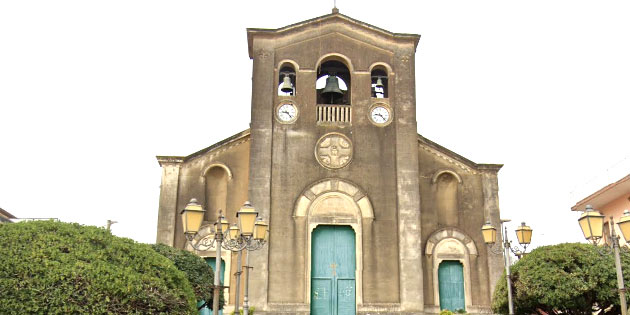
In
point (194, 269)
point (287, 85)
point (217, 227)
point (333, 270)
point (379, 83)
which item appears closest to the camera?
point (217, 227)

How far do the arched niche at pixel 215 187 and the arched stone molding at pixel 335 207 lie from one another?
120 inches

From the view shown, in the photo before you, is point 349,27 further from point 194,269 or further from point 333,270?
point 194,269

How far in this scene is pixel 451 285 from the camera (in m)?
24.5

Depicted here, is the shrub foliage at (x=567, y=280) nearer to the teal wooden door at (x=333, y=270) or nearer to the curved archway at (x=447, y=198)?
the teal wooden door at (x=333, y=270)

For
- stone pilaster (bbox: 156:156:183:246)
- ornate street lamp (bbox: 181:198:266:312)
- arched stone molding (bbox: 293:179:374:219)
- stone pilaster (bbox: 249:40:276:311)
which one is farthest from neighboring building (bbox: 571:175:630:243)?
stone pilaster (bbox: 156:156:183:246)

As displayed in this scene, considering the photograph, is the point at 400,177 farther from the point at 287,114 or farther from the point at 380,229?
the point at 287,114

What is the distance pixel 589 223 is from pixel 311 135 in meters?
12.3

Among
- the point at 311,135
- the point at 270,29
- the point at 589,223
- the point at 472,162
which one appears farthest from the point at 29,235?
the point at 472,162

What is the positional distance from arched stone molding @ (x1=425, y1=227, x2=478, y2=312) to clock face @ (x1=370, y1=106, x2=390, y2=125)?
15.4 feet

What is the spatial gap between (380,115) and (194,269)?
9766mm

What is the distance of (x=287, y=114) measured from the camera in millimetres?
24938

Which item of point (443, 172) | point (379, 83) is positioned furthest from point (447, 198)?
point (379, 83)

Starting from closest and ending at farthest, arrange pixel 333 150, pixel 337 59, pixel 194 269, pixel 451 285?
pixel 194 269, pixel 451 285, pixel 333 150, pixel 337 59

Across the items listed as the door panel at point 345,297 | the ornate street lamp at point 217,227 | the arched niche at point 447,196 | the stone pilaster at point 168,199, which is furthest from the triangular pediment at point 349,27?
the ornate street lamp at point 217,227
